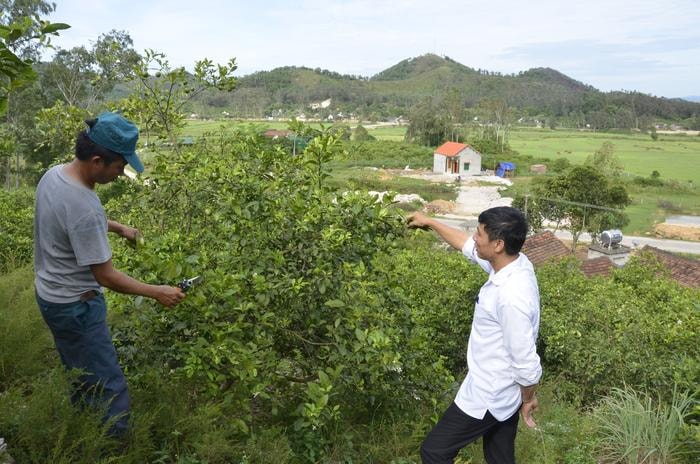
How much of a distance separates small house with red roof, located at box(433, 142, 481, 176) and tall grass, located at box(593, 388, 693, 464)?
52969mm

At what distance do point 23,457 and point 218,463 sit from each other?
0.94 m

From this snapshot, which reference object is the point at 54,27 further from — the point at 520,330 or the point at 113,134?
the point at 520,330

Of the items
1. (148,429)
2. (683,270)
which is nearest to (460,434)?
(148,429)

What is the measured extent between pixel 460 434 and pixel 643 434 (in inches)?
98.8

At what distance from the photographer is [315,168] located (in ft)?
11.4

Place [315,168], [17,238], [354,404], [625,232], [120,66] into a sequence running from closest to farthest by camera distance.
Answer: [315,168]
[354,404]
[120,66]
[17,238]
[625,232]

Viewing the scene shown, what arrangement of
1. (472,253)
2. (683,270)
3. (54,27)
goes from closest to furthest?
(54,27) < (472,253) < (683,270)

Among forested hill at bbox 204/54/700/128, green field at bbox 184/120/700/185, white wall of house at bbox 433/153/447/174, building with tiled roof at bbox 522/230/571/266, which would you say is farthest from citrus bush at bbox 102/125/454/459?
forested hill at bbox 204/54/700/128

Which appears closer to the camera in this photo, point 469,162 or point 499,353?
point 499,353

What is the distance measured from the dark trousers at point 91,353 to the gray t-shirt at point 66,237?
0.25 feet

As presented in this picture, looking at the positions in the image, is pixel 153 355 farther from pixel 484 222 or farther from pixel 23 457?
pixel 484 222

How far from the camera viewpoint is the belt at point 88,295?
265 cm

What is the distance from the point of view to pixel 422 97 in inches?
5551

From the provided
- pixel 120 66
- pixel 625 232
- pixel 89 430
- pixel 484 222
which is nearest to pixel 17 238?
pixel 120 66
